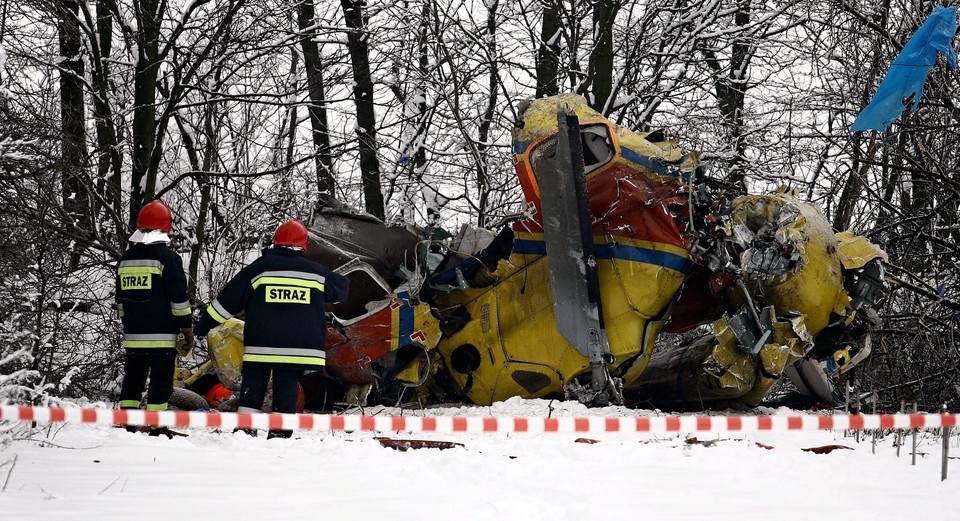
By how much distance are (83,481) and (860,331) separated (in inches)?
225

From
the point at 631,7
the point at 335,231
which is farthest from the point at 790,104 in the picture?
the point at 335,231

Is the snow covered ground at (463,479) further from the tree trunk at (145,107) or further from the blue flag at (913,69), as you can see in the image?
the tree trunk at (145,107)

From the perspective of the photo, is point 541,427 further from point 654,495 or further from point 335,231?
point 335,231

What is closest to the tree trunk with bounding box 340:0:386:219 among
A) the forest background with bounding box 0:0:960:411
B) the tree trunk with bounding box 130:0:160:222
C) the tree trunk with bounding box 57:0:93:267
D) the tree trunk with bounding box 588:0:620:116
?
the forest background with bounding box 0:0:960:411

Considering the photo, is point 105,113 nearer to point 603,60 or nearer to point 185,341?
point 185,341

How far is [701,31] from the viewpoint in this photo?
43.4 feet

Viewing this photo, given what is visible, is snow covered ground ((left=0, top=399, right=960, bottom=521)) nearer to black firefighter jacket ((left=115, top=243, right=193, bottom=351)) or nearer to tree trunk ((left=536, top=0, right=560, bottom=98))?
black firefighter jacket ((left=115, top=243, right=193, bottom=351))

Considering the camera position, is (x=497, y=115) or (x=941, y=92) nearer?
(x=941, y=92)

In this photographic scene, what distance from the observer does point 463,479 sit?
15.3 feet

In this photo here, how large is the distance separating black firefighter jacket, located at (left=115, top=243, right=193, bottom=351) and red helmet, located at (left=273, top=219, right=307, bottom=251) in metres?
0.72

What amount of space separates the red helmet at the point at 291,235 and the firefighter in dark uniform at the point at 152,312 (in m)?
0.72

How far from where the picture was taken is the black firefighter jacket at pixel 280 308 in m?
6.22

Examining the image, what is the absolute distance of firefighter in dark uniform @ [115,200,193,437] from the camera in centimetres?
650

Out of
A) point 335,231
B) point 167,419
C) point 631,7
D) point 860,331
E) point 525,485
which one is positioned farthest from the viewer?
point 631,7
